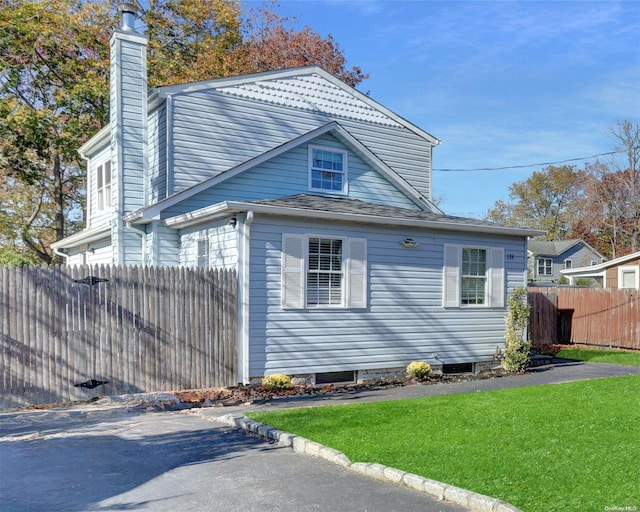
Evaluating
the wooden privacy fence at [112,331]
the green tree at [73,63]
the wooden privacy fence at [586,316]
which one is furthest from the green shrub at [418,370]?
the green tree at [73,63]

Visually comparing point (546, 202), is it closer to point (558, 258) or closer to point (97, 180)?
point (558, 258)

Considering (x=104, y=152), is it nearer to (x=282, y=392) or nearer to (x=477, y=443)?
(x=282, y=392)

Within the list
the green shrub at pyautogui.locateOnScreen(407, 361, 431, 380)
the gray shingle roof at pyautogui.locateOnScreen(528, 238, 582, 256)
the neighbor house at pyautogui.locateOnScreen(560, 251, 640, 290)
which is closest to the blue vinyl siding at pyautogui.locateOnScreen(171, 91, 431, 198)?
the green shrub at pyautogui.locateOnScreen(407, 361, 431, 380)

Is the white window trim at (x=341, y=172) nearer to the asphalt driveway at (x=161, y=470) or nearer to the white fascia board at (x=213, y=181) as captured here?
the white fascia board at (x=213, y=181)

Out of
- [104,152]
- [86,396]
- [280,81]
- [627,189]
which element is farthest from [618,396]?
[627,189]

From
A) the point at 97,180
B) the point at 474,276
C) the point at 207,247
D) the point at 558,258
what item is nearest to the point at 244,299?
the point at 207,247

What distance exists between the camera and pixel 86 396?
9258 mm

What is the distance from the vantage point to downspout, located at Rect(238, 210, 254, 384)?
10.4 meters

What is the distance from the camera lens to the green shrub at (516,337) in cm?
1310

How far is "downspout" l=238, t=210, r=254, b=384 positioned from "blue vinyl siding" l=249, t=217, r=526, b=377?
111mm

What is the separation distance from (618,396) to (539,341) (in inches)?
467

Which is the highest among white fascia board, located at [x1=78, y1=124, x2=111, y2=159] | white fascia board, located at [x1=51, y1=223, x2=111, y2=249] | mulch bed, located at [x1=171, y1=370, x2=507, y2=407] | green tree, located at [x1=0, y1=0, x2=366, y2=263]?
green tree, located at [x1=0, y1=0, x2=366, y2=263]

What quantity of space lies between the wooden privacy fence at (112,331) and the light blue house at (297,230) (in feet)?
1.91

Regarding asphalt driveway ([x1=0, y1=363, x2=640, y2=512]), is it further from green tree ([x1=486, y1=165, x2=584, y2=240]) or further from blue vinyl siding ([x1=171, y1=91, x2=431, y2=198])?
green tree ([x1=486, y1=165, x2=584, y2=240])
